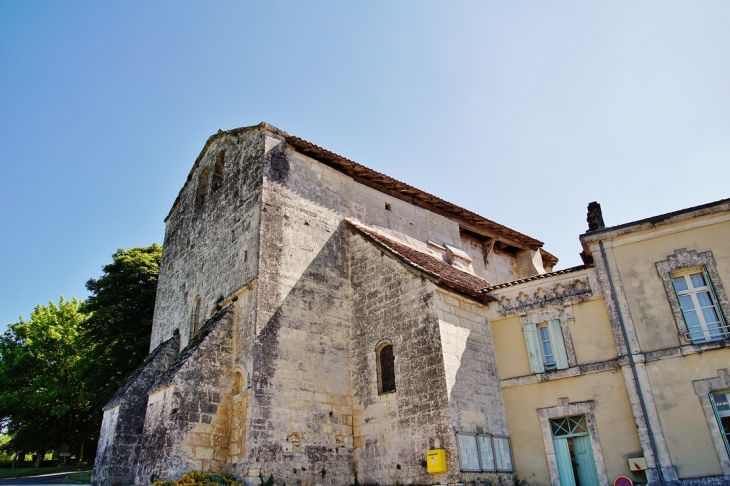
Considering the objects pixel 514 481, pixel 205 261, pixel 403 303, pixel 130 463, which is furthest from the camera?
pixel 205 261

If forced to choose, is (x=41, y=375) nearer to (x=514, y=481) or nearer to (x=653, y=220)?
(x=514, y=481)

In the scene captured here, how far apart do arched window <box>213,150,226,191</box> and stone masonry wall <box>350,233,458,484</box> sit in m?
6.58

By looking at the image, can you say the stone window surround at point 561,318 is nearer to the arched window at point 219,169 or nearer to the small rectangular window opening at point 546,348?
the small rectangular window opening at point 546,348

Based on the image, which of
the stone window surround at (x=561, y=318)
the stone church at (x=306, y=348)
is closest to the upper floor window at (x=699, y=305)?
the stone window surround at (x=561, y=318)

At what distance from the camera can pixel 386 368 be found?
41.3 feet

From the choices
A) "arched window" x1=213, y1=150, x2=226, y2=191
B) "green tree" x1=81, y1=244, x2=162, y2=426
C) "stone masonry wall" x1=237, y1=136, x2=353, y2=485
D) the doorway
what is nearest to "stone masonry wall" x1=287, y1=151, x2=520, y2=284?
"stone masonry wall" x1=237, y1=136, x2=353, y2=485

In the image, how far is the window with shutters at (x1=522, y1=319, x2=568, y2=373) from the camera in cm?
1200

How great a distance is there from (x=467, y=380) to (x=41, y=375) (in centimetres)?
2640

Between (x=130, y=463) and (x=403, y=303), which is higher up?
(x=403, y=303)

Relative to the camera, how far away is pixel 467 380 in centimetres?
1162

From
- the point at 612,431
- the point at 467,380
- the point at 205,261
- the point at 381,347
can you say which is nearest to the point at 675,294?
the point at 612,431

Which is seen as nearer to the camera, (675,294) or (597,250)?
(675,294)

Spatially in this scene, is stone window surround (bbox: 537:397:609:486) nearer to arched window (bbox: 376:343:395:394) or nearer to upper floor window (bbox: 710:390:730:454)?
upper floor window (bbox: 710:390:730:454)

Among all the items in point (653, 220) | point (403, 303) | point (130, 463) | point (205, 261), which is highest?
point (205, 261)
